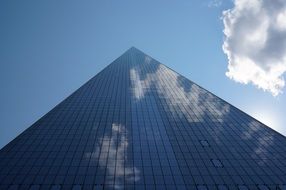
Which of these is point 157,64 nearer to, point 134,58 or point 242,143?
point 134,58

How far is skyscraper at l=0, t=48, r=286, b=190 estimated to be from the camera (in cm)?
5128

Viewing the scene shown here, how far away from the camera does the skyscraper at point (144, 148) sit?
2019 inches

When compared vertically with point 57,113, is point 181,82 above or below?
above

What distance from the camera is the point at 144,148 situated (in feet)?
204

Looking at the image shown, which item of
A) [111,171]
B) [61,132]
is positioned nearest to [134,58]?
[61,132]

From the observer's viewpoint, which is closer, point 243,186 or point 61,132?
point 243,186

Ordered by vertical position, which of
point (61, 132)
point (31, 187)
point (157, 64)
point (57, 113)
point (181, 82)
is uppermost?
point (157, 64)

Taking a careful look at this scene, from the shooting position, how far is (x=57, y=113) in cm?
7969

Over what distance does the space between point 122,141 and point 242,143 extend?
2451 centimetres

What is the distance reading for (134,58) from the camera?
172 m

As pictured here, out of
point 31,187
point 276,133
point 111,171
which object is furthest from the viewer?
point 276,133

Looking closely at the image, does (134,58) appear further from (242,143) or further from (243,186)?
(243,186)

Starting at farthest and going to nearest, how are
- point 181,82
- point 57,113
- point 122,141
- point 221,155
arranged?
point 181,82 → point 57,113 → point 122,141 → point 221,155

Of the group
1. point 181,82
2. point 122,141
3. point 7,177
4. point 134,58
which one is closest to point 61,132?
point 122,141
